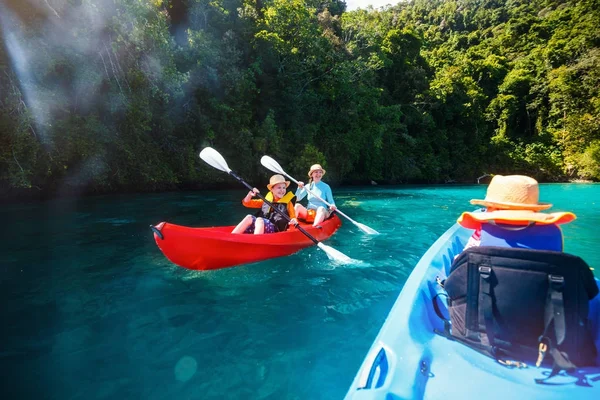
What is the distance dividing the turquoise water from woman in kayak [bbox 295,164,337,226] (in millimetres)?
619

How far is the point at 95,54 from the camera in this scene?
8.02 m

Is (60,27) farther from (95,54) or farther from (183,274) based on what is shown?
(183,274)

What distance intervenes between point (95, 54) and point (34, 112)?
2.18 meters

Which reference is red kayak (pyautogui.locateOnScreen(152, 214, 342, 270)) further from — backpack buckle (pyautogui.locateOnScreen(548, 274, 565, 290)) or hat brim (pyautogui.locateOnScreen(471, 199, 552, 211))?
backpack buckle (pyautogui.locateOnScreen(548, 274, 565, 290))

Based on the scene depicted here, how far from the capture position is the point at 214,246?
12.0 feet

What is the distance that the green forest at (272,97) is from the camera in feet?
24.4

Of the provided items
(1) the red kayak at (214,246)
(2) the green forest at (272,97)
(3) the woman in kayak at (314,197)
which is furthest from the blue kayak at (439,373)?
(2) the green forest at (272,97)

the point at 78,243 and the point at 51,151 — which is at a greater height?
the point at 51,151

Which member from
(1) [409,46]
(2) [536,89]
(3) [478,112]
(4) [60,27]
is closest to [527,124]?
(2) [536,89]

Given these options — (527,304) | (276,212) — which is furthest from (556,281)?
(276,212)

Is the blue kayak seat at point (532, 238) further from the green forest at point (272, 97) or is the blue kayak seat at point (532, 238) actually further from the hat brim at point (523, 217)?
the green forest at point (272, 97)

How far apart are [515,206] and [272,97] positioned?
15.2 meters

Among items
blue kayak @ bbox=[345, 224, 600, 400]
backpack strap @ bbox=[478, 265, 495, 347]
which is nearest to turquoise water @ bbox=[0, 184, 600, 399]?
blue kayak @ bbox=[345, 224, 600, 400]

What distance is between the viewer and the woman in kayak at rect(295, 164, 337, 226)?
5661mm
